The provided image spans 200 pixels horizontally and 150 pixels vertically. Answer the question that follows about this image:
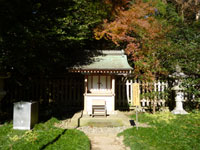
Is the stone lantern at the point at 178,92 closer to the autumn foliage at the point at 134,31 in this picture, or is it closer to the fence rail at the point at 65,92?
the fence rail at the point at 65,92

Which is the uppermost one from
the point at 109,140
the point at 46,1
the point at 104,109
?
the point at 46,1

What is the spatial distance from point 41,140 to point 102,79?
5.07 metres

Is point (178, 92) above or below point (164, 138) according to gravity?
above

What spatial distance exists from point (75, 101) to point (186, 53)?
8.02 m

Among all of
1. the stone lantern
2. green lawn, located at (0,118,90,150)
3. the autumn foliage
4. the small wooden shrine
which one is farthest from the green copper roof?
green lawn, located at (0,118,90,150)

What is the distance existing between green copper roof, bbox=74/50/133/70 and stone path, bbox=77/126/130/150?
10.1 feet

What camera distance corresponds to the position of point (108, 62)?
28.5 ft

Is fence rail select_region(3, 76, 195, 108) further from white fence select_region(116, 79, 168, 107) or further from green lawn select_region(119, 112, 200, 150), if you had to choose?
green lawn select_region(119, 112, 200, 150)

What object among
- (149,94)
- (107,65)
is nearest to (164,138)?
(149,94)

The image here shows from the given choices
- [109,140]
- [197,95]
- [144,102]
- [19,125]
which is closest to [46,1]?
[19,125]

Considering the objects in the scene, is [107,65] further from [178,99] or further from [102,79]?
[178,99]

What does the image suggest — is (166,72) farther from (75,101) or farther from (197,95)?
(75,101)

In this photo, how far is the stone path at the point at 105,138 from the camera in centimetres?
453

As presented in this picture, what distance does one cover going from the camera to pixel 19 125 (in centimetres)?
578
